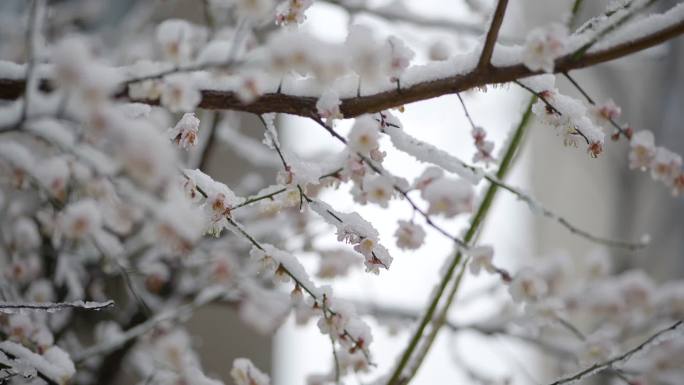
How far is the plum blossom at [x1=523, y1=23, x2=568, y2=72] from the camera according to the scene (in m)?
0.68

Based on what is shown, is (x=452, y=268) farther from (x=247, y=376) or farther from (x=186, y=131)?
(x=186, y=131)

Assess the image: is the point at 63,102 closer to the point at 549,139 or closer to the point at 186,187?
the point at 186,187

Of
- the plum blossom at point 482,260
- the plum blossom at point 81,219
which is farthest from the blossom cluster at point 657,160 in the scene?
the plum blossom at point 81,219

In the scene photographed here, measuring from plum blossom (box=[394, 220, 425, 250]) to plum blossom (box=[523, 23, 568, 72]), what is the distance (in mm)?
268

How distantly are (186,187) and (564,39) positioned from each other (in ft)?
1.62

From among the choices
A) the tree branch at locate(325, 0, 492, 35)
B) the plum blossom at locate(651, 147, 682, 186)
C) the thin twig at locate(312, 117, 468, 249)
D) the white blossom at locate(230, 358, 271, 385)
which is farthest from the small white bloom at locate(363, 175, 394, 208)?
the tree branch at locate(325, 0, 492, 35)

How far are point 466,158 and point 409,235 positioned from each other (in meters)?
2.68

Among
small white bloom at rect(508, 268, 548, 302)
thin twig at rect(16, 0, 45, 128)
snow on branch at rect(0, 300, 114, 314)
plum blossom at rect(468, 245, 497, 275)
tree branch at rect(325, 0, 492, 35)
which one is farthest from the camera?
tree branch at rect(325, 0, 492, 35)

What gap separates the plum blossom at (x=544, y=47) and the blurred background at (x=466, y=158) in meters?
0.28

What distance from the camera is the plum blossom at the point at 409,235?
2.79 feet

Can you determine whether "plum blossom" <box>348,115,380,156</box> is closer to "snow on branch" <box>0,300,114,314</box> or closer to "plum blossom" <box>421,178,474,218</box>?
"plum blossom" <box>421,178,474,218</box>

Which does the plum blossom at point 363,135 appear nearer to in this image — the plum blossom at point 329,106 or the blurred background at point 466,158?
the plum blossom at point 329,106

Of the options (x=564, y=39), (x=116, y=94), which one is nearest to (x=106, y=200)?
(x=116, y=94)

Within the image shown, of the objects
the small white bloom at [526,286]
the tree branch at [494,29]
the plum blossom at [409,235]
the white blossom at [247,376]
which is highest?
the small white bloom at [526,286]
